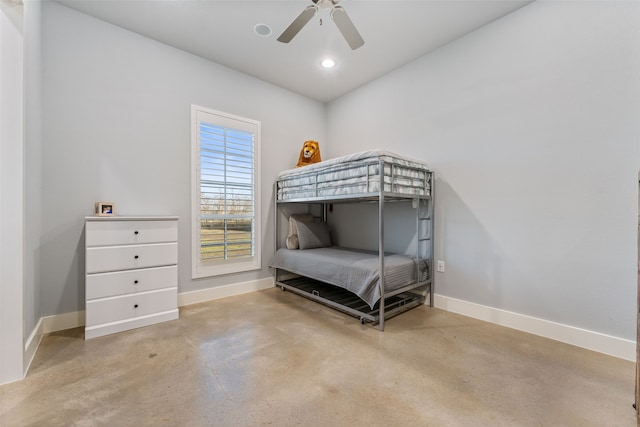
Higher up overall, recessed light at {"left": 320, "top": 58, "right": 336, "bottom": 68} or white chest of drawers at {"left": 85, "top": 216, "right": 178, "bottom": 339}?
recessed light at {"left": 320, "top": 58, "right": 336, "bottom": 68}

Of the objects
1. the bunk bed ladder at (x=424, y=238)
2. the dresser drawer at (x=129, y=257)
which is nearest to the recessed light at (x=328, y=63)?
the bunk bed ladder at (x=424, y=238)

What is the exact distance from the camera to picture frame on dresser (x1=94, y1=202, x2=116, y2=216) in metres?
2.32

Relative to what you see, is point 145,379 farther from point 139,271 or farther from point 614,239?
point 614,239

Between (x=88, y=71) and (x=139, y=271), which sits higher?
(x=88, y=71)

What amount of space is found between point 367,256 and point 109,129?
2830 millimetres

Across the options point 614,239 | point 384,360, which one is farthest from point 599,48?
point 384,360

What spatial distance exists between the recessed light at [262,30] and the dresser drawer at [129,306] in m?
2.60

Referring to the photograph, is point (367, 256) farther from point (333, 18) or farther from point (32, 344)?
point (32, 344)

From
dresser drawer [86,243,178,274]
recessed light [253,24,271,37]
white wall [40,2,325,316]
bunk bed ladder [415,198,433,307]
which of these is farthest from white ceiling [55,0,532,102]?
dresser drawer [86,243,178,274]

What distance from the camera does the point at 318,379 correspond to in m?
1.56

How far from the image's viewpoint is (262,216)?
345 centimetres

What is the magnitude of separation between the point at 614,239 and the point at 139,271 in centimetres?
370

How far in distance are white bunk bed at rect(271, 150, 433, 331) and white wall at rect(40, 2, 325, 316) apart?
1027mm

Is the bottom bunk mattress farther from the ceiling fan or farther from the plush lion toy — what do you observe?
the ceiling fan
